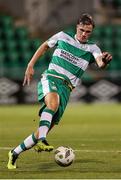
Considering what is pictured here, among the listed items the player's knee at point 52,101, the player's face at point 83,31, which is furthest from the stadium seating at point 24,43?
the player's knee at point 52,101

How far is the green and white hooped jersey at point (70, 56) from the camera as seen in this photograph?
1003 cm

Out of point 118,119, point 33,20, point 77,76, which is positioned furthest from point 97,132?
point 33,20

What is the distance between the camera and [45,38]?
92.3 feet

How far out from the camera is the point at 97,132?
15656mm

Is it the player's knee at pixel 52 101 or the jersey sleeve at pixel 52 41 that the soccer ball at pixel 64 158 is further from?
the jersey sleeve at pixel 52 41

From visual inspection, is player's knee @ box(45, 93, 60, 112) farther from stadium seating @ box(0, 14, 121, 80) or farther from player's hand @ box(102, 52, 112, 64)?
stadium seating @ box(0, 14, 121, 80)

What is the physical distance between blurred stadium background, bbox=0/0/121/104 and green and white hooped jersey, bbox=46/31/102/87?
15091 millimetres

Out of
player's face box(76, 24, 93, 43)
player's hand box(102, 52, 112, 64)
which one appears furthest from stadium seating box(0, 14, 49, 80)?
player's hand box(102, 52, 112, 64)

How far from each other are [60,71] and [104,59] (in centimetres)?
73

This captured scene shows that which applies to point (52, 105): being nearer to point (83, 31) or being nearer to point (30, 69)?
point (30, 69)

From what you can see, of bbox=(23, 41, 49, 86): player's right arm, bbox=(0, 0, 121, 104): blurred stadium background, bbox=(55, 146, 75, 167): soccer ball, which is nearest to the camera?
bbox=(55, 146, 75, 167): soccer ball

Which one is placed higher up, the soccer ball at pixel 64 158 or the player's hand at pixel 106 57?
the player's hand at pixel 106 57

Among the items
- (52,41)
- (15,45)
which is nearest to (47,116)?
(52,41)

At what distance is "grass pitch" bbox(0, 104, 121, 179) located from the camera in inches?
354
